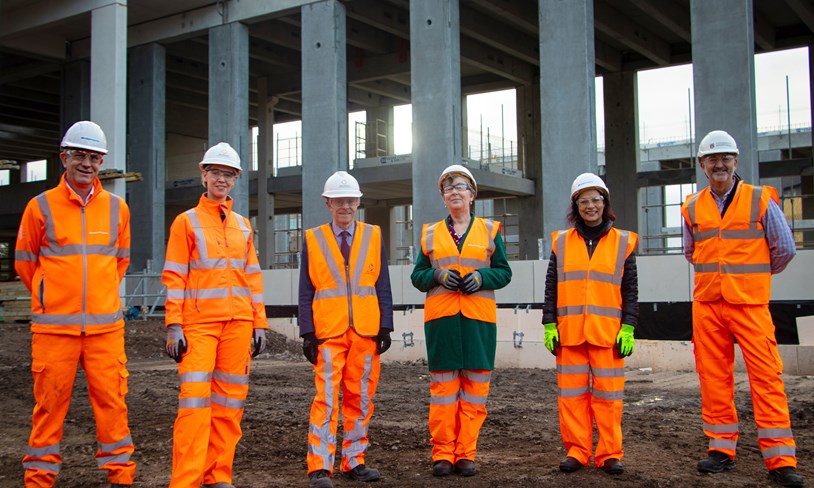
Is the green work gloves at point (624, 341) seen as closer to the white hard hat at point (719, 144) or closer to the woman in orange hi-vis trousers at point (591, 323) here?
the woman in orange hi-vis trousers at point (591, 323)

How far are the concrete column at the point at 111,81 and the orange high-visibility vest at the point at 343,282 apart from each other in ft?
49.8

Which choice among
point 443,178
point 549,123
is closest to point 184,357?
point 443,178

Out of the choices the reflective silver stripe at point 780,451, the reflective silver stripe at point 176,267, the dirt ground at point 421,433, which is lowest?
the dirt ground at point 421,433

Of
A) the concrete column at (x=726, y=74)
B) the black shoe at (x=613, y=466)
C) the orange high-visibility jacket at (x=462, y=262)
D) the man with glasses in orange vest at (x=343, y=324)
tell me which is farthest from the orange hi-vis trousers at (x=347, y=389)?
the concrete column at (x=726, y=74)

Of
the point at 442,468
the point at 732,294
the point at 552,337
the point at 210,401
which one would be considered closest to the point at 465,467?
the point at 442,468

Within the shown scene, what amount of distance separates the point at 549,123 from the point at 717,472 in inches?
470

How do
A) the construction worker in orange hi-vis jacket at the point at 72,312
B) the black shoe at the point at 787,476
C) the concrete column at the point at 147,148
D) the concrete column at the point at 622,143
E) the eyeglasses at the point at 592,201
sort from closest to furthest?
the construction worker in orange hi-vis jacket at the point at 72,312 → the black shoe at the point at 787,476 → the eyeglasses at the point at 592,201 → the concrete column at the point at 147,148 → the concrete column at the point at 622,143

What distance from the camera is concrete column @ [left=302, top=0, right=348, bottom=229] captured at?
19.4 m

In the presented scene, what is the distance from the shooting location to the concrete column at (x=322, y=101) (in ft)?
63.6

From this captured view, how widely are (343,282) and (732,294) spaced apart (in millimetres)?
2524

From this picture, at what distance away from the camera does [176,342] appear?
451cm

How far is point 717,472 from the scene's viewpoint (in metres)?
5.04

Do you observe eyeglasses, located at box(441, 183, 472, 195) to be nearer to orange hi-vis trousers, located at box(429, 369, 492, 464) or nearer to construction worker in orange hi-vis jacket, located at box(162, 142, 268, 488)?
orange hi-vis trousers, located at box(429, 369, 492, 464)

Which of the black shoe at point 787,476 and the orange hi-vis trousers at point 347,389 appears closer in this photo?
the black shoe at point 787,476
